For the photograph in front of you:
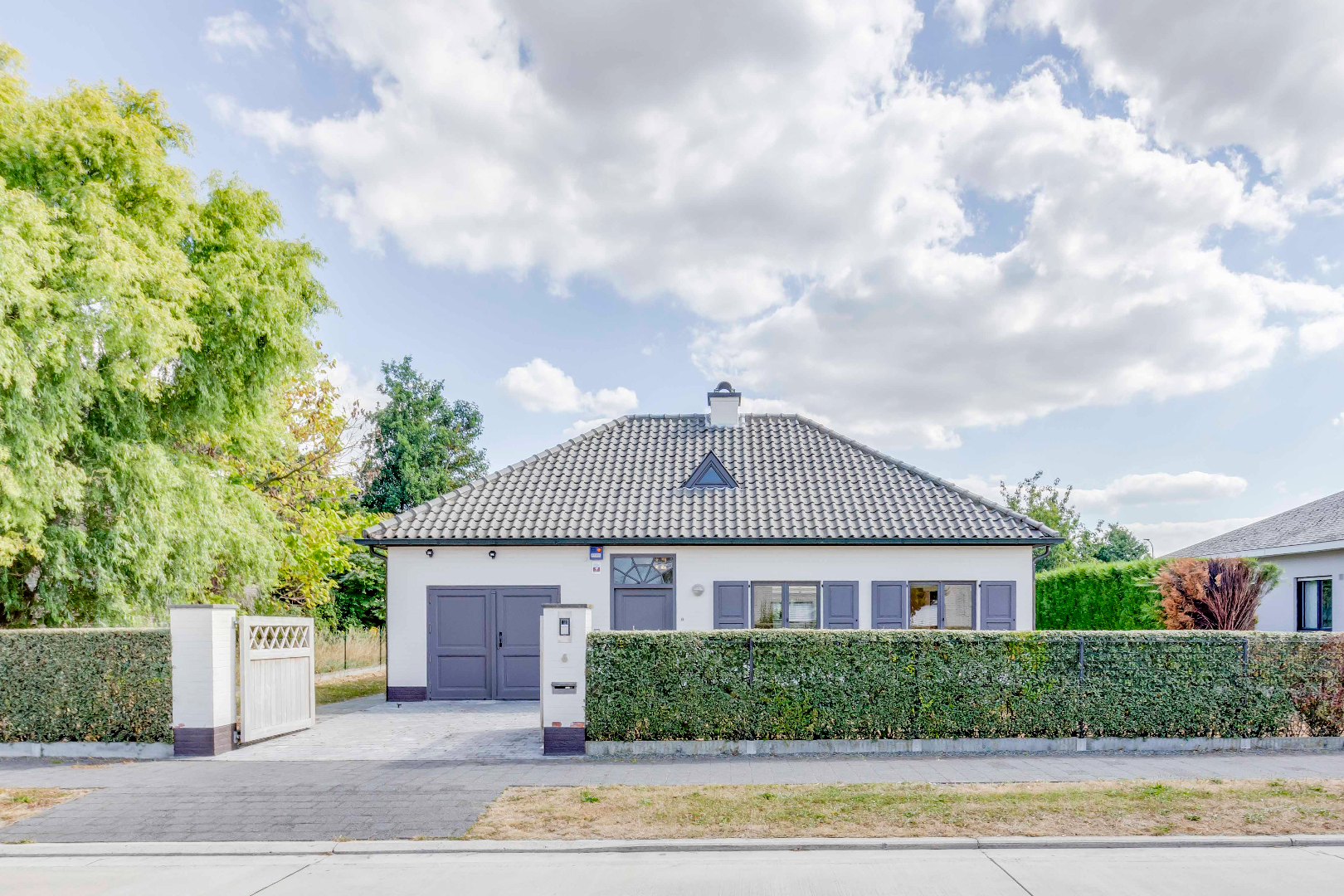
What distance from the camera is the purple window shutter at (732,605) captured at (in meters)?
15.2

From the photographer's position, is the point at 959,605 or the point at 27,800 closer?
the point at 27,800

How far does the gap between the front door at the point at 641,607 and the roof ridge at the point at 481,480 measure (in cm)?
371

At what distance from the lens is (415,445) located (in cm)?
4266

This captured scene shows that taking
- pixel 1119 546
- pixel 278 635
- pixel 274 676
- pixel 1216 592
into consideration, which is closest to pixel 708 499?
pixel 278 635

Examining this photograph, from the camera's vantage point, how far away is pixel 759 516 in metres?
15.9

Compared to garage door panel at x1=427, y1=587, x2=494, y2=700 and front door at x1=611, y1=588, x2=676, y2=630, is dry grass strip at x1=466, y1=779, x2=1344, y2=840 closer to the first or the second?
front door at x1=611, y1=588, x2=676, y2=630

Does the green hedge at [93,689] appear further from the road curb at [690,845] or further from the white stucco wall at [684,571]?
the white stucco wall at [684,571]

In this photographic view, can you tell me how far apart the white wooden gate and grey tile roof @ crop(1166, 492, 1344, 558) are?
20.2 m

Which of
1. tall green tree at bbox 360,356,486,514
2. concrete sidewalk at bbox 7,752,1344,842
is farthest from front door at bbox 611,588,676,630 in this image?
tall green tree at bbox 360,356,486,514

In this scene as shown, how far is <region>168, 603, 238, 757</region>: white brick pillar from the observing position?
10.2m

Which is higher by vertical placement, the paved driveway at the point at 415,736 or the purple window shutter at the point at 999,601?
the purple window shutter at the point at 999,601

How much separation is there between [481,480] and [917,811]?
11.8 meters

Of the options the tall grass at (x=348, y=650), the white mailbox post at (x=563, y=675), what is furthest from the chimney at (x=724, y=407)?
the tall grass at (x=348, y=650)

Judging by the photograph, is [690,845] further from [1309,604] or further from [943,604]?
[1309,604]
